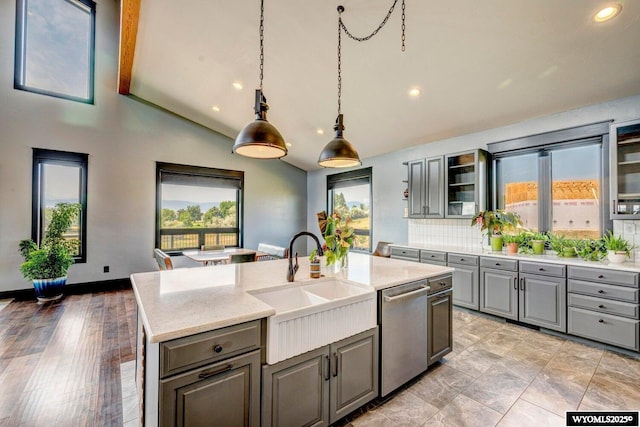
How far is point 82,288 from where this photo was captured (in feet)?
16.1

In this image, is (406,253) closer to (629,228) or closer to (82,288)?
(629,228)

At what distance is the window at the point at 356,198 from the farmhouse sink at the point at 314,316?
395 centimetres

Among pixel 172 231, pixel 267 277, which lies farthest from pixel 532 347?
pixel 172 231

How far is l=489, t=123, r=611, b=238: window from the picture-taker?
3242 mm

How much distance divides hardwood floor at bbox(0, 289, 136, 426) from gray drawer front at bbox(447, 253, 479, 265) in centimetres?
381

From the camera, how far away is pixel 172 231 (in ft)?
18.8

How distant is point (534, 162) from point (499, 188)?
1.75ft

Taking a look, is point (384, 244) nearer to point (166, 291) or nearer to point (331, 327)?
point (331, 327)

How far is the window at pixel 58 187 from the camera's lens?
4586 millimetres

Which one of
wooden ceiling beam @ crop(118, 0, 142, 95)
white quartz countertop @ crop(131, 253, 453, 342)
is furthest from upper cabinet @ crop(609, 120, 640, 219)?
wooden ceiling beam @ crop(118, 0, 142, 95)

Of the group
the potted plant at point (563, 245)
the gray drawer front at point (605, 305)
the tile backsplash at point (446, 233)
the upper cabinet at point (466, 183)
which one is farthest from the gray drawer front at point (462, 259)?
the gray drawer front at point (605, 305)

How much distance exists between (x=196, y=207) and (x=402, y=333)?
5.26 meters
